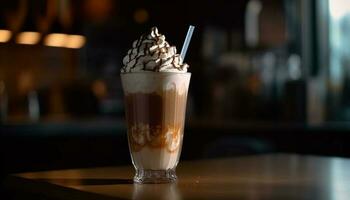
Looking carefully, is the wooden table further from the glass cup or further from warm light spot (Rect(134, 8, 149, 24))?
warm light spot (Rect(134, 8, 149, 24))

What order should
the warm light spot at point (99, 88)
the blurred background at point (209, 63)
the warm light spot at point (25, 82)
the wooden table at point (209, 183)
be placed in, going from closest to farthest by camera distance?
1. the wooden table at point (209, 183)
2. the blurred background at point (209, 63)
3. the warm light spot at point (25, 82)
4. the warm light spot at point (99, 88)

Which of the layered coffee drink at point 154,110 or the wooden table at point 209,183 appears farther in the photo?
the layered coffee drink at point 154,110

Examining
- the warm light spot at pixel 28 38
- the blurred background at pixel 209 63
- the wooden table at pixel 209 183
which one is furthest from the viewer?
the warm light spot at pixel 28 38

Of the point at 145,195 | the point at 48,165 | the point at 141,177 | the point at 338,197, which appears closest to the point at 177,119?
the point at 141,177

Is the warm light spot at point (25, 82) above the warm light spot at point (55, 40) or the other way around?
the other way around

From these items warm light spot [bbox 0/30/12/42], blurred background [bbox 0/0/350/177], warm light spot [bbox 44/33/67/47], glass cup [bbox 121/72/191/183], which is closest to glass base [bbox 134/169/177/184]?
glass cup [bbox 121/72/191/183]

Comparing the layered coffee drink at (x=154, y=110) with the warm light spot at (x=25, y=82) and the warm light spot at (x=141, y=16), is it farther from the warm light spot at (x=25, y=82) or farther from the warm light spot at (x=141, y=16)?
the warm light spot at (x=141, y=16)

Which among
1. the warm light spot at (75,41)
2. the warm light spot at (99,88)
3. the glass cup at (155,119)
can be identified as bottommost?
the glass cup at (155,119)

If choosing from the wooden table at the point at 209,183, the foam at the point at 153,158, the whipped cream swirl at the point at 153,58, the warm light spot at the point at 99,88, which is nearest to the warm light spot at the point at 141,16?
the warm light spot at the point at 99,88
